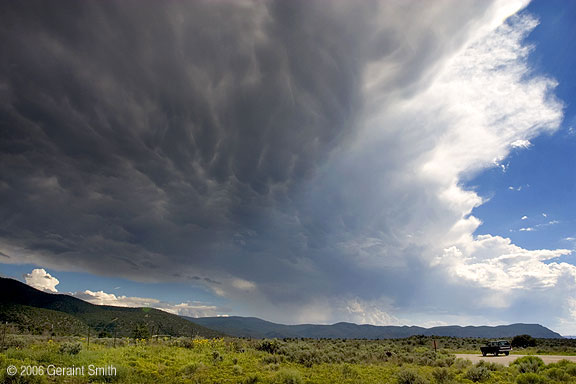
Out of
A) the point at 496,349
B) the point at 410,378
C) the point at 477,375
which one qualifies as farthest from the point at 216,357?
the point at 496,349

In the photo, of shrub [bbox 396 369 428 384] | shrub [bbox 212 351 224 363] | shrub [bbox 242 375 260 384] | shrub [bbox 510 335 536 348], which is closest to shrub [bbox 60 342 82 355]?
shrub [bbox 212 351 224 363]

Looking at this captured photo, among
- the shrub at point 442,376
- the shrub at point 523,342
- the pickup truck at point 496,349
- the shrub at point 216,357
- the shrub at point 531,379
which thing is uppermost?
the shrub at point 531,379

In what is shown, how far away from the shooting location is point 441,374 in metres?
21.2

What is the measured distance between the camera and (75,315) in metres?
106

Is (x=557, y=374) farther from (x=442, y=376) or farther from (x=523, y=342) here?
(x=523, y=342)

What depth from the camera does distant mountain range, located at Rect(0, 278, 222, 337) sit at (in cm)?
8150

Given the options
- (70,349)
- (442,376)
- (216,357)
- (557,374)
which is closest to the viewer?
(557,374)

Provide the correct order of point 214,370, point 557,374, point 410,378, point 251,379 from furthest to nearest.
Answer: point 214,370, point 557,374, point 410,378, point 251,379

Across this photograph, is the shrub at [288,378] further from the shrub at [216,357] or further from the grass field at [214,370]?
the shrub at [216,357]

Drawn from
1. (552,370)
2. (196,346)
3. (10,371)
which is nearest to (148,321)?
(196,346)

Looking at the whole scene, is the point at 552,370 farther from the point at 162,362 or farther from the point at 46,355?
the point at 46,355

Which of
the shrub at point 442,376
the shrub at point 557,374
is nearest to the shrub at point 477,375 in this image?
the shrub at point 442,376

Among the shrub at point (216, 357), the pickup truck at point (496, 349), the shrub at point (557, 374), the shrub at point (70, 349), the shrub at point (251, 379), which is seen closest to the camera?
the shrub at point (251, 379)

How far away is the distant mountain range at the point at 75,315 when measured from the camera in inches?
3209
